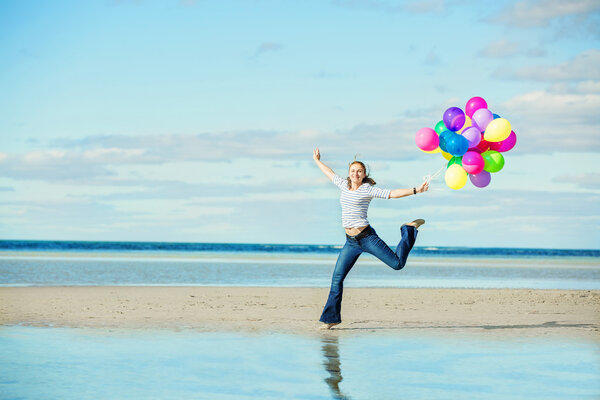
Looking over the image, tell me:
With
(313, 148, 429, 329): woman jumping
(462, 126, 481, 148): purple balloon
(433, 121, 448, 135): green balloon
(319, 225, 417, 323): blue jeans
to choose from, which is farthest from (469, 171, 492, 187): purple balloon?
(319, 225, 417, 323): blue jeans

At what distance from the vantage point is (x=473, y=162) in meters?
9.82

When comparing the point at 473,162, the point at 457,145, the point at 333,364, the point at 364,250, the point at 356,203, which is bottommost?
the point at 333,364

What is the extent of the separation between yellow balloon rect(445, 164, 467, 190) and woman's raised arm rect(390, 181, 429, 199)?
903mm

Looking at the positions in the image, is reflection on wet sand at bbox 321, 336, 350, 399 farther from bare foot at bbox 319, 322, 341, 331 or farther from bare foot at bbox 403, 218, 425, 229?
bare foot at bbox 403, 218, 425, 229

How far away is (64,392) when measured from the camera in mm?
5977

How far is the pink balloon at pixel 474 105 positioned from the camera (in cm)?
1036

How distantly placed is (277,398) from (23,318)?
→ 604 cm

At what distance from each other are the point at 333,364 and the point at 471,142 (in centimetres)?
398

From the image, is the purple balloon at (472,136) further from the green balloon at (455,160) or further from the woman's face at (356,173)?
the woman's face at (356,173)

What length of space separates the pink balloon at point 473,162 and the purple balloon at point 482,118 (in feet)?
1.27

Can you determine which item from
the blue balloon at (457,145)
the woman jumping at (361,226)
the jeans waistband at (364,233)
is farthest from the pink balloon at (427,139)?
the jeans waistband at (364,233)

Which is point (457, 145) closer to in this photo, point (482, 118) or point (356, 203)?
point (482, 118)

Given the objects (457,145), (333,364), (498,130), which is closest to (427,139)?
(457,145)

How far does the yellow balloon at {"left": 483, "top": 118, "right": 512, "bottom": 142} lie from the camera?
9750 millimetres
